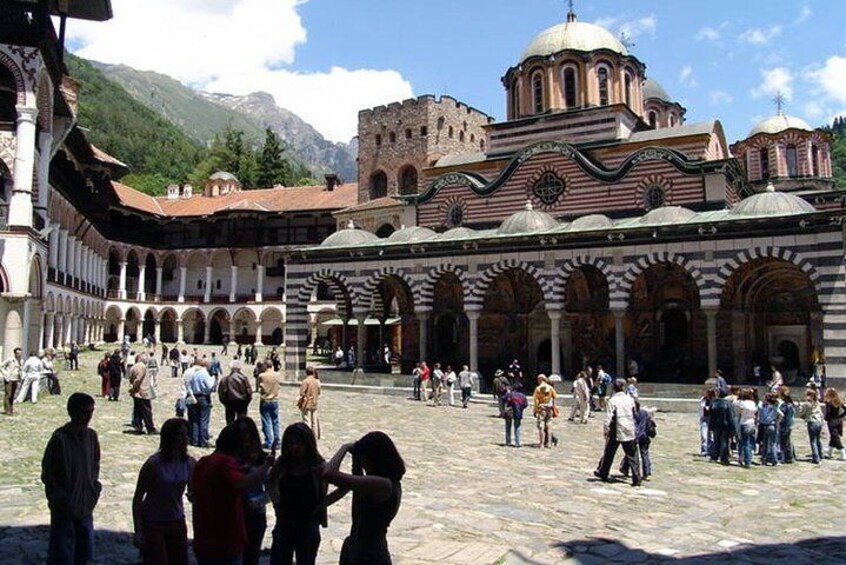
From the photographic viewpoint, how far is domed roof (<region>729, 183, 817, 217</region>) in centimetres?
2179

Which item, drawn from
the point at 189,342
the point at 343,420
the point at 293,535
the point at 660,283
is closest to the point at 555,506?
the point at 293,535

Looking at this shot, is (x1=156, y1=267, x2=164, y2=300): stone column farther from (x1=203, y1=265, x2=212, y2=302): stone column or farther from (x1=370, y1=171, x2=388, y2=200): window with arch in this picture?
(x1=370, y1=171, x2=388, y2=200): window with arch

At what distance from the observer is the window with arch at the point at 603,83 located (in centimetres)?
3209

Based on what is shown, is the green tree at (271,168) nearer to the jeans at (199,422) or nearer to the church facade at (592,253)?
the church facade at (592,253)

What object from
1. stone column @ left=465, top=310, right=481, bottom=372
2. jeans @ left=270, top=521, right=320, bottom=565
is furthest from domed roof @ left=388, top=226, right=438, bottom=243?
jeans @ left=270, top=521, right=320, bottom=565

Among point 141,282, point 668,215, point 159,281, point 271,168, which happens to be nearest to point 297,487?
point 668,215

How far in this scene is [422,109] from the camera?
45969 mm

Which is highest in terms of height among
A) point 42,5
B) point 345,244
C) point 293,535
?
point 42,5

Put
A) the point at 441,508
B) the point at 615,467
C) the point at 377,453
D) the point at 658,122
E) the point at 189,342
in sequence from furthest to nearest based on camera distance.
→ the point at 189,342 < the point at 658,122 < the point at 615,467 < the point at 441,508 < the point at 377,453

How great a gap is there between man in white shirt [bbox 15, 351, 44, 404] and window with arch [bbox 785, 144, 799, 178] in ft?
119

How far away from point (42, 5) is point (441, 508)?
69.8 ft

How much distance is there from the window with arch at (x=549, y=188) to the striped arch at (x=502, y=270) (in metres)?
5.13

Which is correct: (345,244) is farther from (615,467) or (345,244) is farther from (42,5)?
(615,467)

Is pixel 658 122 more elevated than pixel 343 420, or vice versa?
pixel 658 122
